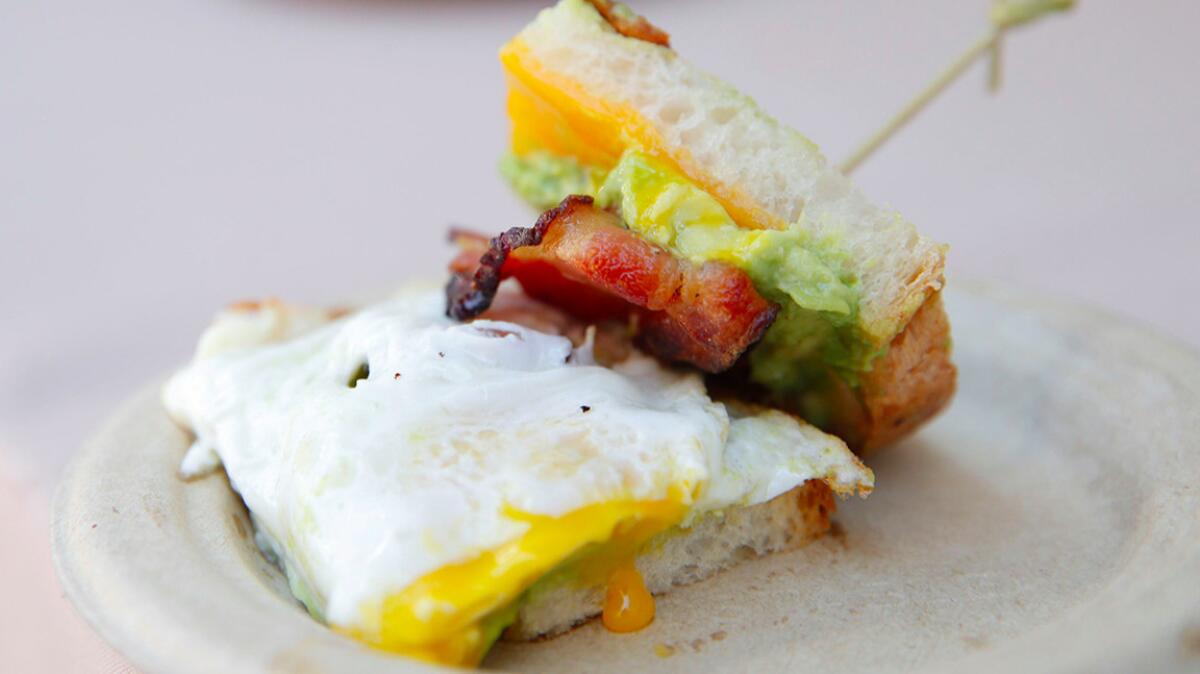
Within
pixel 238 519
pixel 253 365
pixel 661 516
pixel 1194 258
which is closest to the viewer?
pixel 661 516

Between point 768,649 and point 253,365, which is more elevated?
point 768,649

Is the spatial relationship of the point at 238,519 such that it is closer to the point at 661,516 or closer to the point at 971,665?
the point at 661,516

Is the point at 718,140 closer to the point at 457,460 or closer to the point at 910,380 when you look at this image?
the point at 910,380

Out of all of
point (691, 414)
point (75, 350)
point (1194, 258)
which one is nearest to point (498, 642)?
point (691, 414)

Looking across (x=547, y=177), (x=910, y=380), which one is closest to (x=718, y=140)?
(x=547, y=177)

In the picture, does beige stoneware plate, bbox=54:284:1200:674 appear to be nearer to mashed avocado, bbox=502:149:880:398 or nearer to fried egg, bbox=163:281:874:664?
fried egg, bbox=163:281:874:664

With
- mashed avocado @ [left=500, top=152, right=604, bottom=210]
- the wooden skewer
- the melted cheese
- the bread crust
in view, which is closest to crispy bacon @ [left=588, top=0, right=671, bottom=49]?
the melted cheese
